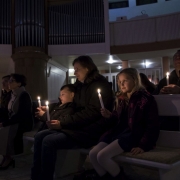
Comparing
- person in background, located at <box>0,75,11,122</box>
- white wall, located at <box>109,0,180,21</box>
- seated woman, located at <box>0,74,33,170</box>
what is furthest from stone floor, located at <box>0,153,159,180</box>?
white wall, located at <box>109,0,180,21</box>

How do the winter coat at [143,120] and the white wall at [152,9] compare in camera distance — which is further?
the white wall at [152,9]

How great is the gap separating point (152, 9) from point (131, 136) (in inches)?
475

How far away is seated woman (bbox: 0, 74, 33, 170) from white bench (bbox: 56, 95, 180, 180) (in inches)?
33.1

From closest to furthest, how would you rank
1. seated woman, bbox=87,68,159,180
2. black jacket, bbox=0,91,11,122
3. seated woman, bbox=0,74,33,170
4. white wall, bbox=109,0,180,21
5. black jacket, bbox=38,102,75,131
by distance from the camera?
seated woman, bbox=87,68,159,180 < black jacket, bbox=38,102,75,131 < seated woman, bbox=0,74,33,170 < black jacket, bbox=0,91,11,122 < white wall, bbox=109,0,180,21

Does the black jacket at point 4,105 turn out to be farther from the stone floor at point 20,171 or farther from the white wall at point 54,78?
the white wall at point 54,78

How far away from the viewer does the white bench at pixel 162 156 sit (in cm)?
202

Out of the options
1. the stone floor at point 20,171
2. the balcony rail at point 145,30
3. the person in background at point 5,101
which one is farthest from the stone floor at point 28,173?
the balcony rail at point 145,30

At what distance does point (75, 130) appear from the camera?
259 centimetres

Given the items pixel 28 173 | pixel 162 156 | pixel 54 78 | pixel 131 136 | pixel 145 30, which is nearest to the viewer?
pixel 162 156

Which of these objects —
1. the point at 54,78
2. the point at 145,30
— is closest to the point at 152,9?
the point at 145,30

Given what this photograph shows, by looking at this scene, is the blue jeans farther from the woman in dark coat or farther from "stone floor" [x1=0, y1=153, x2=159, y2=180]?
"stone floor" [x1=0, y1=153, x2=159, y2=180]

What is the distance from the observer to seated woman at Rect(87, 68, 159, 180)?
219cm

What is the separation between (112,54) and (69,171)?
6.12 meters

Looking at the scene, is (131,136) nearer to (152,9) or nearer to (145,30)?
(145,30)
